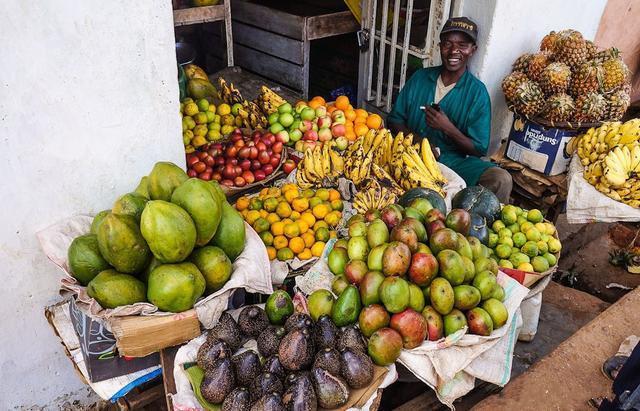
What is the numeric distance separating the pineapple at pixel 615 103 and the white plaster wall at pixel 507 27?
2.69ft

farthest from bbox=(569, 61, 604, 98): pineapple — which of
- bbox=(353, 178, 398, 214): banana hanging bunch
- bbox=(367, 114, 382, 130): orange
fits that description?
bbox=(353, 178, 398, 214): banana hanging bunch

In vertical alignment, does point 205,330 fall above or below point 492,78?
below

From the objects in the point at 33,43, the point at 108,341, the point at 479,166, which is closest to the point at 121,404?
the point at 108,341

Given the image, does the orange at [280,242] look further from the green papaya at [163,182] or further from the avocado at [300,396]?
the avocado at [300,396]

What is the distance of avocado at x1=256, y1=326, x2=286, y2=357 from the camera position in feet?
7.00

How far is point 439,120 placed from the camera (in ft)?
13.3

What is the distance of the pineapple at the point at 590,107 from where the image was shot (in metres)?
3.89

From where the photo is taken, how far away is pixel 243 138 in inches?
152

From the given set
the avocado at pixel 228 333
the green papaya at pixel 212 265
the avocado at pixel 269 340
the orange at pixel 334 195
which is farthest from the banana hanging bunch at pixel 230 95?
the avocado at pixel 269 340

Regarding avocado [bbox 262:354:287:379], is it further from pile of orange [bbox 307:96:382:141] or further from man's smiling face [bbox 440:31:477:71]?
man's smiling face [bbox 440:31:477:71]

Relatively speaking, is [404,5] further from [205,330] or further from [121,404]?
[121,404]

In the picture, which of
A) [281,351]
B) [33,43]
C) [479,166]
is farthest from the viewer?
[479,166]

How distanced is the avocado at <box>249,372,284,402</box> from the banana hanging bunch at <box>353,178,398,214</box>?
1400 millimetres

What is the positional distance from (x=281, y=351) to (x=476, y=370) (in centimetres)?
100
